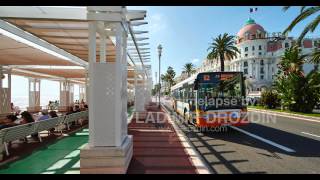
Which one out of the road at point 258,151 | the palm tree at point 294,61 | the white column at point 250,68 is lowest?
the road at point 258,151

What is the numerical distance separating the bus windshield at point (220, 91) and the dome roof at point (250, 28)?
305ft

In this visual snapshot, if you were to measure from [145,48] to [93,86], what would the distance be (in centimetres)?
942

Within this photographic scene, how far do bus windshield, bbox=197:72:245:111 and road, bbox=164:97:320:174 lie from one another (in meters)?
1.49

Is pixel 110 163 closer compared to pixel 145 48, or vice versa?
pixel 110 163

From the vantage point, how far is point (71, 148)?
1065cm

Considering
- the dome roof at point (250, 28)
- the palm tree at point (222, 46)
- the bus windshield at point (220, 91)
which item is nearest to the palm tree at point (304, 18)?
the bus windshield at point (220, 91)

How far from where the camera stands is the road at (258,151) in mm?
8055

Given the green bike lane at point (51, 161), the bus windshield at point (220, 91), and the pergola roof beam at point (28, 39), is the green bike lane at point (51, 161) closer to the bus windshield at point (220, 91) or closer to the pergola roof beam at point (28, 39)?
the pergola roof beam at point (28, 39)

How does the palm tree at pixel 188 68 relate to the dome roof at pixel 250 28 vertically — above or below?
below

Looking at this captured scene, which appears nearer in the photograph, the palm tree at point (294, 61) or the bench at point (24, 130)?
the bench at point (24, 130)

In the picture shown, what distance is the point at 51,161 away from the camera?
8.69 metres

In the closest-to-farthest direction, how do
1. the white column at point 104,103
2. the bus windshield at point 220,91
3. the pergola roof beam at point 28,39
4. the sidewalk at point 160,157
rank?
the white column at point 104,103 < the sidewalk at point 160,157 < the pergola roof beam at point 28,39 < the bus windshield at point 220,91

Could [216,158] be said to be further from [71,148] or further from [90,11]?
[90,11]
